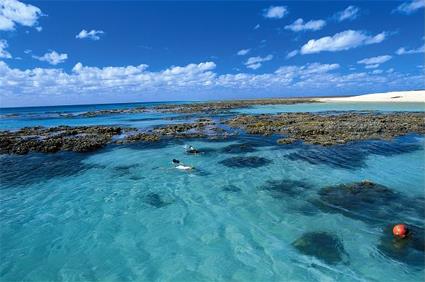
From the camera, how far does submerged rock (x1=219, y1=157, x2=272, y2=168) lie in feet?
63.2

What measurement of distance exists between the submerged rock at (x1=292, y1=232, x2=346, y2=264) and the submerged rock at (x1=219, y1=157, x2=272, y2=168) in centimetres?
901

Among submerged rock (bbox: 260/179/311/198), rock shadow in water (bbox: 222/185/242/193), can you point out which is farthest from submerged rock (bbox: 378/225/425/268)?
rock shadow in water (bbox: 222/185/242/193)

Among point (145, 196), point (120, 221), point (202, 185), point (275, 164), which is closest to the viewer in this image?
point (120, 221)

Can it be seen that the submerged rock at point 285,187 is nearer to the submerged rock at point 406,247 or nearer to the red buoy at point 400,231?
the submerged rock at point 406,247

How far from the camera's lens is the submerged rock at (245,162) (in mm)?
19272

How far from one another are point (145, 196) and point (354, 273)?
31.9ft

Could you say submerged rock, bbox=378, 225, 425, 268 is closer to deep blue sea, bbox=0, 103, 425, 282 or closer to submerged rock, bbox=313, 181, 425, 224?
deep blue sea, bbox=0, 103, 425, 282

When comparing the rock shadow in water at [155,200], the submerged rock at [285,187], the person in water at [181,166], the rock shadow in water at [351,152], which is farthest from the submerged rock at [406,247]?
the person in water at [181,166]

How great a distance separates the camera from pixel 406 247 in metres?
9.28

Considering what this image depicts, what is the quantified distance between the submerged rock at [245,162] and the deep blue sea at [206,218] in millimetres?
70

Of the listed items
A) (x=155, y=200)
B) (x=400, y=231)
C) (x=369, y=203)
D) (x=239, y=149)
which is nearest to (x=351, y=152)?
(x=239, y=149)

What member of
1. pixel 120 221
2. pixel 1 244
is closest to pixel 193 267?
pixel 120 221

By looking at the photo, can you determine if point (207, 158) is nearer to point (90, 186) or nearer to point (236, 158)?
point (236, 158)

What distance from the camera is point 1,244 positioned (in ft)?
35.6
